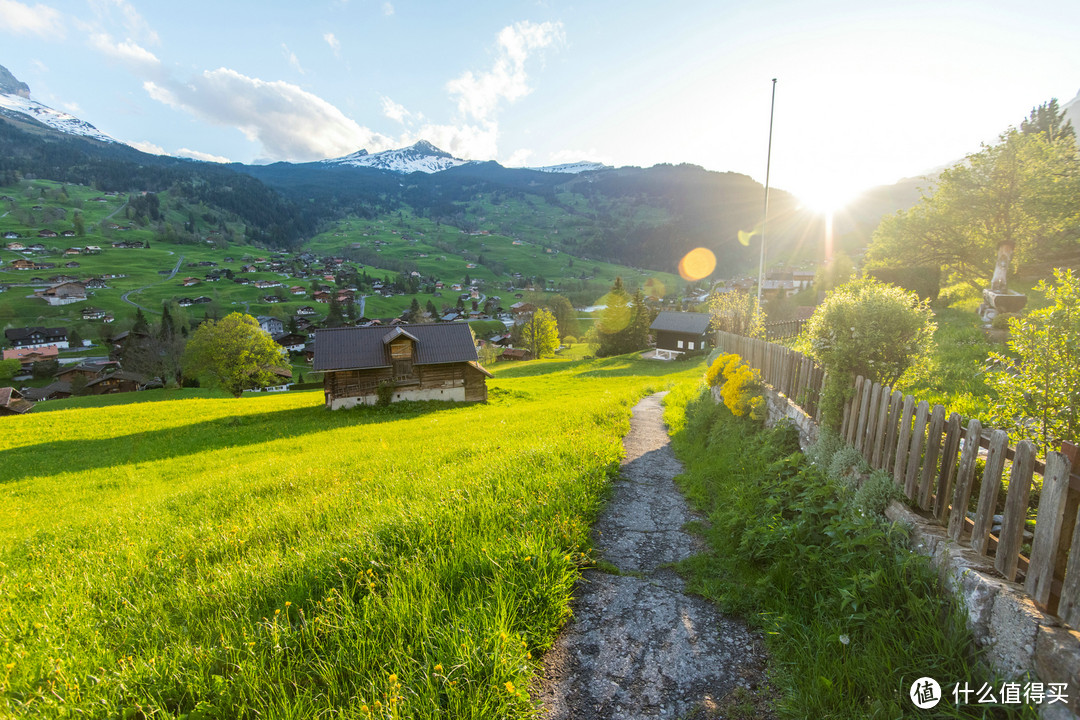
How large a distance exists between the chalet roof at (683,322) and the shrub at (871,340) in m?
53.5

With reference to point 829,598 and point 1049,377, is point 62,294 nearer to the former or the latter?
point 829,598

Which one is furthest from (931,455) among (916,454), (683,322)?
(683,322)

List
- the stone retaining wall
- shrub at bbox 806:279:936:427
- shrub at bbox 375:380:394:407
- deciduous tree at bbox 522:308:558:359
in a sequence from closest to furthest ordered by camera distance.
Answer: the stone retaining wall, shrub at bbox 806:279:936:427, shrub at bbox 375:380:394:407, deciduous tree at bbox 522:308:558:359

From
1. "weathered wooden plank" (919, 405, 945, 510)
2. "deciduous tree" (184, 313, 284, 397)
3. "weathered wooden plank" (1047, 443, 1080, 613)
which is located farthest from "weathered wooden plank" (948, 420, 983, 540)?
"deciduous tree" (184, 313, 284, 397)

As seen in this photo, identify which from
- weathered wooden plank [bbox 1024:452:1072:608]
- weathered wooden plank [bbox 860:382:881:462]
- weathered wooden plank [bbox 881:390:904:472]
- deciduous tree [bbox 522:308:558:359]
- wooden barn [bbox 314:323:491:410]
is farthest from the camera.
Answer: deciduous tree [bbox 522:308:558:359]

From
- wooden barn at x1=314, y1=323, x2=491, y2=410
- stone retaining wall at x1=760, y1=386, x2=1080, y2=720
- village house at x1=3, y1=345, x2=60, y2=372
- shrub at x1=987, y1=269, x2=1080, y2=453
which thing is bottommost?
village house at x1=3, y1=345, x2=60, y2=372

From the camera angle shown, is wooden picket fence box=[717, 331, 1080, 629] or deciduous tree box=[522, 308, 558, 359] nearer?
wooden picket fence box=[717, 331, 1080, 629]

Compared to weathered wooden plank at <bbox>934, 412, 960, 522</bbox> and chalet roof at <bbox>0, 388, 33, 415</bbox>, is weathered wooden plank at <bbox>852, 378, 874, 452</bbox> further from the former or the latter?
chalet roof at <bbox>0, 388, 33, 415</bbox>

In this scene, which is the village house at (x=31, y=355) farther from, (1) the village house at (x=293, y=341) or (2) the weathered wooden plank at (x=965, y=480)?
(2) the weathered wooden plank at (x=965, y=480)

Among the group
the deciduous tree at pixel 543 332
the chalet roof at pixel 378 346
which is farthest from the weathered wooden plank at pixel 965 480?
the deciduous tree at pixel 543 332

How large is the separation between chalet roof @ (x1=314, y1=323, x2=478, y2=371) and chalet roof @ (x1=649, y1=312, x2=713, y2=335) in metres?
37.8

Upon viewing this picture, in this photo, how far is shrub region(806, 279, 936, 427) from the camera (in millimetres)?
6582

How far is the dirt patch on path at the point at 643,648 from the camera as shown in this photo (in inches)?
143

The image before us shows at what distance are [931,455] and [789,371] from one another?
5.10m
